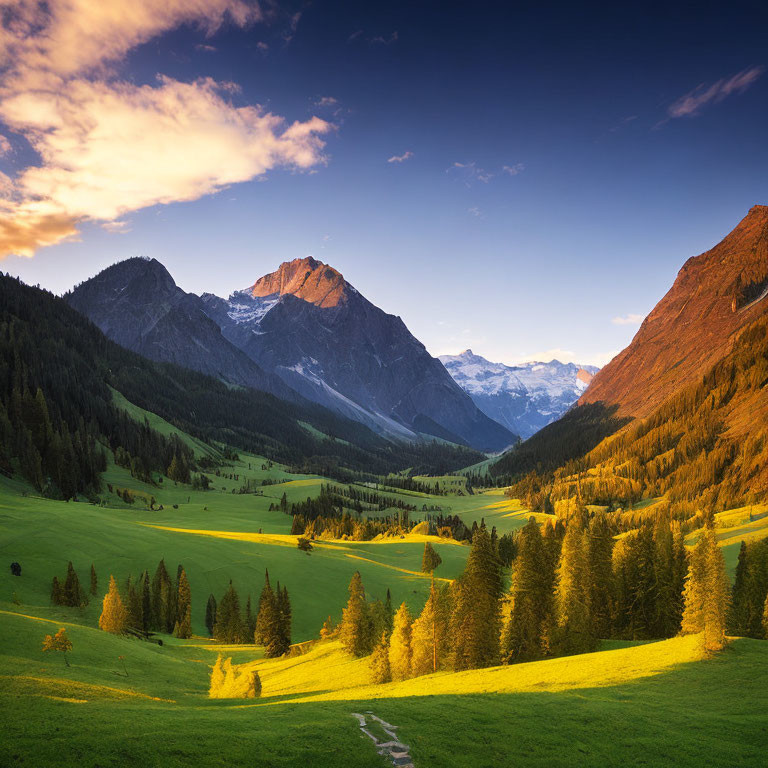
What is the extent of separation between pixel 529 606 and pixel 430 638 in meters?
12.6

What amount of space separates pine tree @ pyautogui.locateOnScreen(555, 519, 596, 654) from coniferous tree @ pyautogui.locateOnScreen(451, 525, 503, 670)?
25.1 ft

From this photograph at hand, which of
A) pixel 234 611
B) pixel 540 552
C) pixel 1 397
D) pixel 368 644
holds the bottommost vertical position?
pixel 234 611

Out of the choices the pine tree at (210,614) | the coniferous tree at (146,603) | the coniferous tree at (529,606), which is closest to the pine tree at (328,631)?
the pine tree at (210,614)

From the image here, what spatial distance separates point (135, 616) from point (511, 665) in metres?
67.2

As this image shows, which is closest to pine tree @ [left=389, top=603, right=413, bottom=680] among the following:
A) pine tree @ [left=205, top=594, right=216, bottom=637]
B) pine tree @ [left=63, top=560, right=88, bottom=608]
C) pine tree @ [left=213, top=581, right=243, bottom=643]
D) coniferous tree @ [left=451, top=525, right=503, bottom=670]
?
coniferous tree @ [left=451, top=525, right=503, bottom=670]

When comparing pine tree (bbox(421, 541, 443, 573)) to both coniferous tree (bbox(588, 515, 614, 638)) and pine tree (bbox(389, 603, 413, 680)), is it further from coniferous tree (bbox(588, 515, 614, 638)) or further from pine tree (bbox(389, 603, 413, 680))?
pine tree (bbox(389, 603, 413, 680))

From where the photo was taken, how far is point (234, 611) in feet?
312

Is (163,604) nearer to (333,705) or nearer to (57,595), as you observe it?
(57,595)

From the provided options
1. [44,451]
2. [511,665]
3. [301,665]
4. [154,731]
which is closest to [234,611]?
A: [301,665]

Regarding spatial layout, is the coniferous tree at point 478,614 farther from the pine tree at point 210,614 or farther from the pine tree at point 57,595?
the pine tree at point 57,595

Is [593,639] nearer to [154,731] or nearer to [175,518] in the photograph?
[154,731]

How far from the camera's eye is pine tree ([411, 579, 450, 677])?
58594 millimetres

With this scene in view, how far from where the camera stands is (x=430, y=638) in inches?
2317

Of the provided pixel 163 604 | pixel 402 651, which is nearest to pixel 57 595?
pixel 163 604
